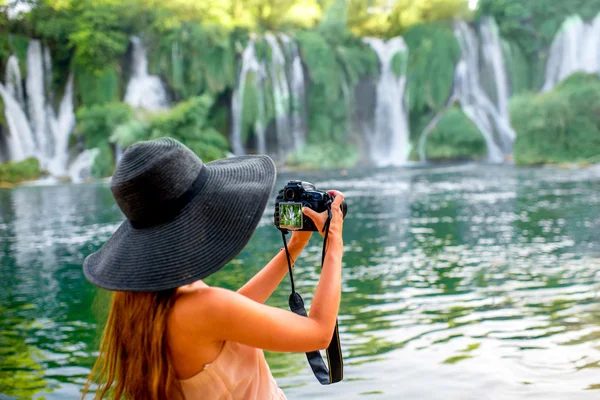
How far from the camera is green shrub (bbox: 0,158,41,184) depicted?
23375mm

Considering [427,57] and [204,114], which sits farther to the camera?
[427,57]

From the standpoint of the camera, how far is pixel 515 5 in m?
30.0

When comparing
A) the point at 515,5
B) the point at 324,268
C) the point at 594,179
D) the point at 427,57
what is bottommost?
the point at 594,179

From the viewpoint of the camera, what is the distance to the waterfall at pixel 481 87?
95.3ft

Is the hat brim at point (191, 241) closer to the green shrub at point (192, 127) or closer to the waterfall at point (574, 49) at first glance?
the green shrub at point (192, 127)

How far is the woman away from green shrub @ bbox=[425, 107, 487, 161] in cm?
2693

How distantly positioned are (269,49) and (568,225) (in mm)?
19026

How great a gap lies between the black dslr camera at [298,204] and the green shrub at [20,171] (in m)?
23.5

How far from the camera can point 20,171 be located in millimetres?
23688

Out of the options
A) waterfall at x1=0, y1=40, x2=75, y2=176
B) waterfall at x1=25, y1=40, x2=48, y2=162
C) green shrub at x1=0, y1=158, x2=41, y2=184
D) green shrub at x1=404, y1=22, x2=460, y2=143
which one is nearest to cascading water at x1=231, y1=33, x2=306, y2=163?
green shrub at x1=404, y1=22, x2=460, y2=143

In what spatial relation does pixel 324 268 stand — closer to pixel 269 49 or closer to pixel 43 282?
pixel 43 282

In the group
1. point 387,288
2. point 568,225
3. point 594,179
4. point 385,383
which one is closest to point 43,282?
point 387,288

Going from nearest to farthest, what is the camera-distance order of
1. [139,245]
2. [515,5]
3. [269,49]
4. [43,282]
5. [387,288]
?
1. [139,245]
2. [387,288]
3. [43,282]
4. [269,49]
5. [515,5]

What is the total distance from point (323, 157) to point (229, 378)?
2662 cm
